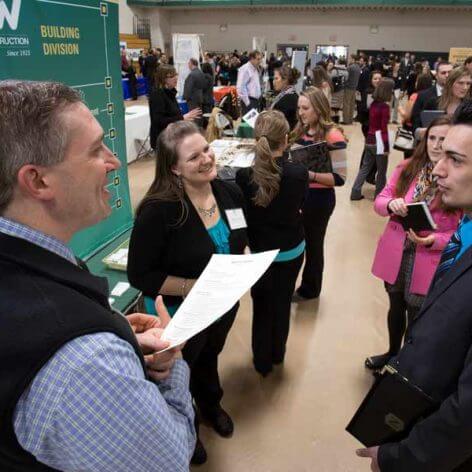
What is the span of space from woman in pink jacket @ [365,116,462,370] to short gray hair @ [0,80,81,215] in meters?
1.70

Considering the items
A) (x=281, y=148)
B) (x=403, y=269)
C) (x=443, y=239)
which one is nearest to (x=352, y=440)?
(x=403, y=269)

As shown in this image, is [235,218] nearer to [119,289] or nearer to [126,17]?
[119,289]

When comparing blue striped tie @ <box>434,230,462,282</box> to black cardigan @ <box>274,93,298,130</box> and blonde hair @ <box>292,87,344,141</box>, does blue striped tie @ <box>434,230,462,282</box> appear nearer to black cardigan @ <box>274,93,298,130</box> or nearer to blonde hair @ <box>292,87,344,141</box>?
blonde hair @ <box>292,87,344,141</box>

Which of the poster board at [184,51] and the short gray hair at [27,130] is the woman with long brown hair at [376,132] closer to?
the short gray hair at [27,130]

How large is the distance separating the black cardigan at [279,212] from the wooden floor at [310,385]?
92 centimetres

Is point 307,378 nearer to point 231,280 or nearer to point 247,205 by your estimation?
point 247,205

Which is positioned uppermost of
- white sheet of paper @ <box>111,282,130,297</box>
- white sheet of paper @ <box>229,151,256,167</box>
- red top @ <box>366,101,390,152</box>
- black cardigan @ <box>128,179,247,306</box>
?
red top @ <box>366,101,390,152</box>

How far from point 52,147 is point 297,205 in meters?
1.59

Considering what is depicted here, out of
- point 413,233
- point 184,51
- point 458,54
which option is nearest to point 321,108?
point 413,233

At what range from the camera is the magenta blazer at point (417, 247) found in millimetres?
1941

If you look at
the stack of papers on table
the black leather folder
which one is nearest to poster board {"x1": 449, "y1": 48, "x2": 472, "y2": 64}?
the stack of papers on table

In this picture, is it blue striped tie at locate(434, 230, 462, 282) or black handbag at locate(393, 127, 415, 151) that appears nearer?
blue striped tie at locate(434, 230, 462, 282)

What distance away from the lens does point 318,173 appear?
2.79 m

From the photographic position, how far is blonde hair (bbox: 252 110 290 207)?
6.62 feet
